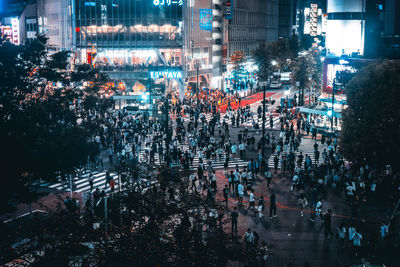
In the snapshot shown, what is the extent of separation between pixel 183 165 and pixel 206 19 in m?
51.9

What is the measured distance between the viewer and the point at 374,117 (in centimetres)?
2644

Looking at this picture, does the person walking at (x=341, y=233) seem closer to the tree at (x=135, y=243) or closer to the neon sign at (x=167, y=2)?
→ the tree at (x=135, y=243)

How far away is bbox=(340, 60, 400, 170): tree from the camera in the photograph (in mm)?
25750

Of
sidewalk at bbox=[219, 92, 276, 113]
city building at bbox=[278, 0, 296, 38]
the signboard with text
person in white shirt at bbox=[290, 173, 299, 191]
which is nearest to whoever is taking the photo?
person in white shirt at bbox=[290, 173, 299, 191]

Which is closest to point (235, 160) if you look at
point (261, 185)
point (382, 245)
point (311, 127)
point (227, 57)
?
point (261, 185)

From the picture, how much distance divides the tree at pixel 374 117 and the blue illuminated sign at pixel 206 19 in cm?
5165

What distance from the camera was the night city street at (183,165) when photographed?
13.4m

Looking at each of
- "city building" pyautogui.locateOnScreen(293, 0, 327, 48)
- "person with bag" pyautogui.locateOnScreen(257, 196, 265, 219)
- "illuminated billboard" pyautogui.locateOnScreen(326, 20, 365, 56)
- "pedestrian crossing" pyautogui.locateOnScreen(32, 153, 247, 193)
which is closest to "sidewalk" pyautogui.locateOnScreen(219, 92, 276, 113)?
"illuminated billboard" pyautogui.locateOnScreen(326, 20, 365, 56)

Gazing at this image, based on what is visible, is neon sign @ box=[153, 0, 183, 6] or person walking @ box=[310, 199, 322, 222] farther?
neon sign @ box=[153, 0, 183, 6]

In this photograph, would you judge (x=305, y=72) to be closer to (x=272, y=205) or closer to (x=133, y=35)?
(x=133, y=35)

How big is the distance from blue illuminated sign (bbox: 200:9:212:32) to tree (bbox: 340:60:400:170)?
51.7m

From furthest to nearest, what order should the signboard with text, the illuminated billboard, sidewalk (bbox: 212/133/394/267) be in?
the signboard with text → the illuminated billboard → sidewalk (bbox: 212/133/394/267)

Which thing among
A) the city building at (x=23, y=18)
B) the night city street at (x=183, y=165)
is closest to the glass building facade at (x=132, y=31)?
the night city street at (x=183, y=165)

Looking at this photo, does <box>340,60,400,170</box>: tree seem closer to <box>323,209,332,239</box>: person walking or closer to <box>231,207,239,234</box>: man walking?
<box>323,209,332,239</box>: person walking
